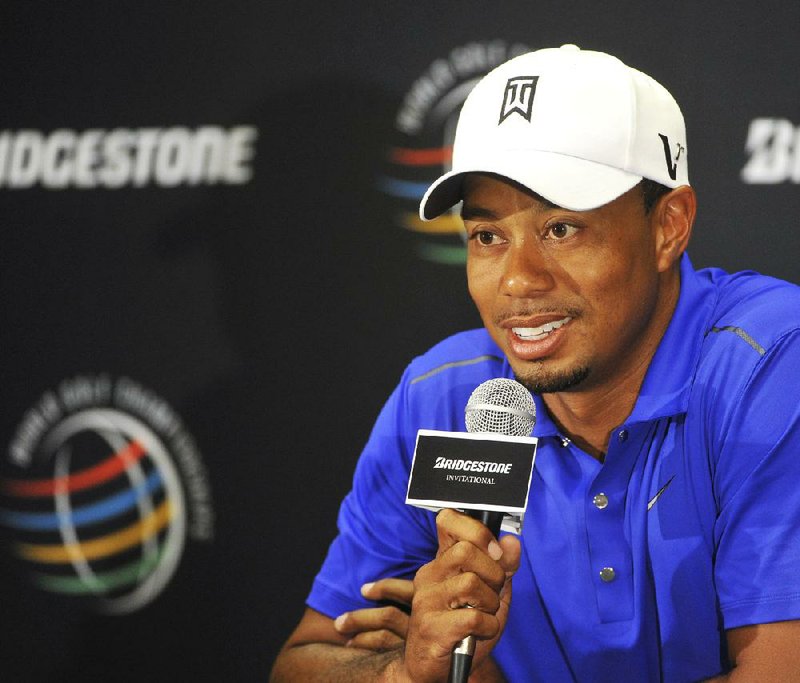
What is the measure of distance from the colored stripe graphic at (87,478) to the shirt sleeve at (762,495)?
4.86 feet

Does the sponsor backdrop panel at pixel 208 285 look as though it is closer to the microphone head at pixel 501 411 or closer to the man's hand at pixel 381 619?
the man's hand at pixel 381 619

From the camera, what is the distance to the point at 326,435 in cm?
251

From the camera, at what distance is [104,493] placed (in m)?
2.64

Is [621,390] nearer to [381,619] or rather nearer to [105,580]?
[381,619]

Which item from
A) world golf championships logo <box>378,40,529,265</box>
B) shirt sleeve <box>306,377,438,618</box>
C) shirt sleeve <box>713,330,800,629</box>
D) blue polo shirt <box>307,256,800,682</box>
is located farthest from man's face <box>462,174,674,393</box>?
world golf championships logo <box>378,40,529,265</box>

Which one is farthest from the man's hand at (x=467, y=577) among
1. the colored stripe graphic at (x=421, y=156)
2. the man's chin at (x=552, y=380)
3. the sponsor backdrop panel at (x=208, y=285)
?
the colored stripe graphic at (x=421, y=156)

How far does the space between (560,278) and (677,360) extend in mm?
247

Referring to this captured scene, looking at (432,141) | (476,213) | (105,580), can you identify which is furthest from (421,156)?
(105,580)

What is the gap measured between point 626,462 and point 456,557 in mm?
545

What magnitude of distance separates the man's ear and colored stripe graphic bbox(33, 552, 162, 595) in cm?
141

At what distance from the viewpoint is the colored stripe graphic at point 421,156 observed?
242cm

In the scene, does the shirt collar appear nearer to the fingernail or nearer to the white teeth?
the white teeth

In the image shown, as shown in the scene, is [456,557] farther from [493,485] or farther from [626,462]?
[626,462]

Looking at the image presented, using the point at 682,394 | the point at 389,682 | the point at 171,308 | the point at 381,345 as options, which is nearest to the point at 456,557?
the point at 389,682
